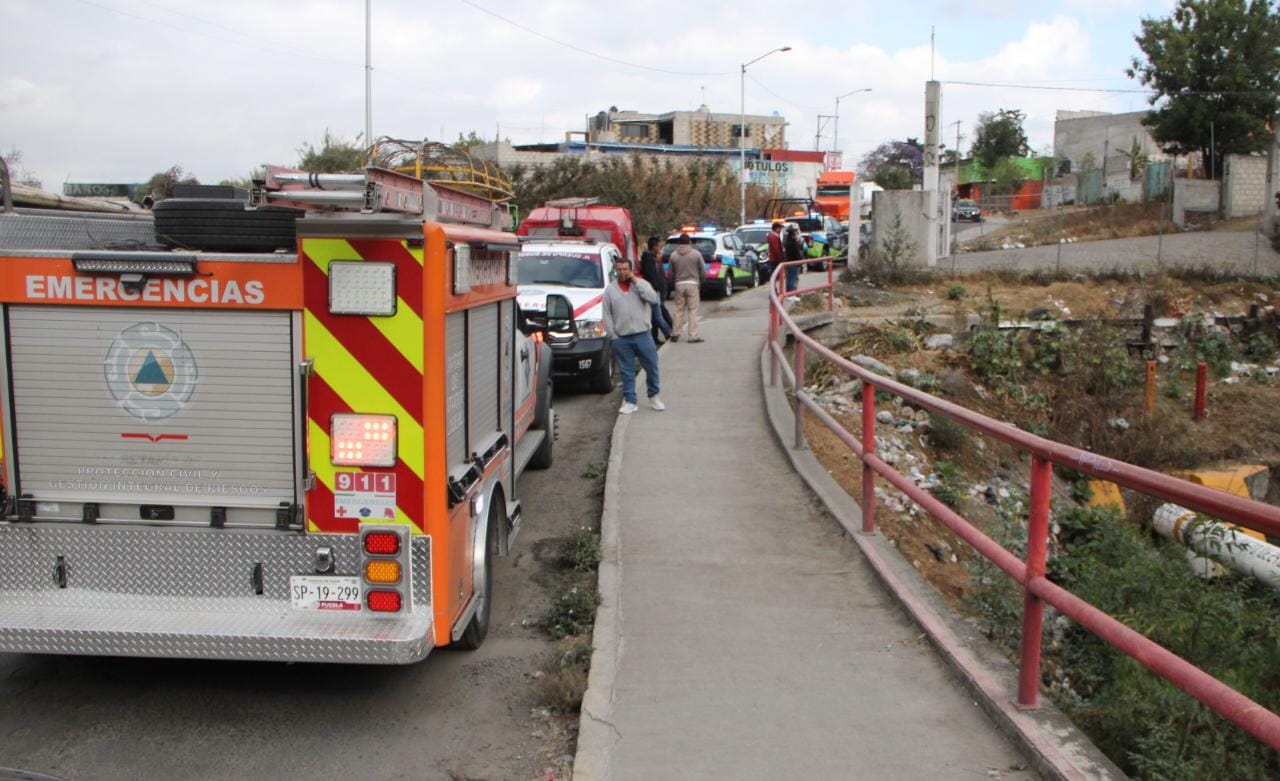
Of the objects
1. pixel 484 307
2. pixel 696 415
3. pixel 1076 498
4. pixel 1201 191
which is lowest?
pixel 1076 498

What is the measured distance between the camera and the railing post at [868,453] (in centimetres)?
701

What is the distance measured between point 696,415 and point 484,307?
5.83 metres

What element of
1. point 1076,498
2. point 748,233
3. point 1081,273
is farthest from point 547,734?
point 748,233

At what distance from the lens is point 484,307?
607cm

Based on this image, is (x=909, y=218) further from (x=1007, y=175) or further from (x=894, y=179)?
(x=894, y=179)

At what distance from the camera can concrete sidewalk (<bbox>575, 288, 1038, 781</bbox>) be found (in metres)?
4.48

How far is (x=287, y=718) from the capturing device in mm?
5152

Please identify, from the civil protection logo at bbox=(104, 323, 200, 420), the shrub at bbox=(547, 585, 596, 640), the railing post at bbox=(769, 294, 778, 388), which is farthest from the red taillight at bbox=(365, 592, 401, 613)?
the railing post at bbox=(769, 294, 778, 388)

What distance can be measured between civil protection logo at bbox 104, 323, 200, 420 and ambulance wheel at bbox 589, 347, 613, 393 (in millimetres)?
9040

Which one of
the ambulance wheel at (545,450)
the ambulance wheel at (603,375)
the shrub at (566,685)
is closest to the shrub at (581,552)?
the shrub at (566,685)

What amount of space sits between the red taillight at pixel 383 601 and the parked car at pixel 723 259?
20327 mm

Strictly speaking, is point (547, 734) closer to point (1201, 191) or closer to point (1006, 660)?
point (1006, 660)

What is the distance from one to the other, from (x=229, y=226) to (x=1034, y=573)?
12.2ft

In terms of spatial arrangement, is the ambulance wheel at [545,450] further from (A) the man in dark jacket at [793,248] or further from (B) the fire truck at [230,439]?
(A) the man in dark jacket at [793,248]
